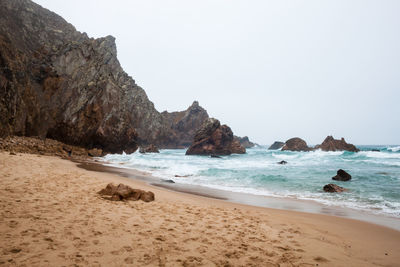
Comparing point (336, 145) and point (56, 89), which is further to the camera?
point (336, 145)

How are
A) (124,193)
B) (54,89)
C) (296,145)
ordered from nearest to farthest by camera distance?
(124,193) → (54,89) → (296,145)

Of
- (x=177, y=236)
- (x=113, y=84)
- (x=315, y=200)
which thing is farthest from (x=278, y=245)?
(x=113, y=84)

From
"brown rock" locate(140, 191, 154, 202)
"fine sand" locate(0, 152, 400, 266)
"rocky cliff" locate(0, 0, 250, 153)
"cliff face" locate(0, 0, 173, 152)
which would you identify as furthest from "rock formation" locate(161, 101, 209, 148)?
"fine sand" locate(0, 152, 400, 266)

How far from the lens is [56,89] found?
1334 inches

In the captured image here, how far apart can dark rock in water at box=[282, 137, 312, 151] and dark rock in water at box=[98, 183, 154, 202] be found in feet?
250

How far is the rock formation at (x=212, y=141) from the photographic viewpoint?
2359 inches

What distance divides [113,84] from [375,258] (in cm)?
4046

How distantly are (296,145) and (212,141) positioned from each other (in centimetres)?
3376

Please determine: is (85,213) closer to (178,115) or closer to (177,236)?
(177,236)

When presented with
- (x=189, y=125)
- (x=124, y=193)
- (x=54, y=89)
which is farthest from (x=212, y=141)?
(x=189, y=125)

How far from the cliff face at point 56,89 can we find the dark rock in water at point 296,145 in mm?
56954

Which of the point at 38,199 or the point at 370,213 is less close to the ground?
the point at 38,199

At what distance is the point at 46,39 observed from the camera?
43.5 meters

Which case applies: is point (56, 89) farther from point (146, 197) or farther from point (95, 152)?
point (146, 197)
